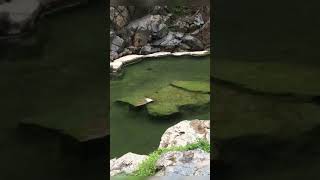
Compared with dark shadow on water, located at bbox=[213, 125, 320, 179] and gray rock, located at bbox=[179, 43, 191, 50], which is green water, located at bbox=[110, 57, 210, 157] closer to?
gray rock, located at bbox=[179, 43, 191, 50]

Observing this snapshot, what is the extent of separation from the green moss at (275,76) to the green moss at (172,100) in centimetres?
560

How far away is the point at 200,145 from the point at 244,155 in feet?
11.7

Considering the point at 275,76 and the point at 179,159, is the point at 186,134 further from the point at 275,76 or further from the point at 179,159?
the point at 275,76

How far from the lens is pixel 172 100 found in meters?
7.46

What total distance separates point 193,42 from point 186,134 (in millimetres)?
3936

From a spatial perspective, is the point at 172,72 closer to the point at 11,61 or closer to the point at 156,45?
the point at 156,45

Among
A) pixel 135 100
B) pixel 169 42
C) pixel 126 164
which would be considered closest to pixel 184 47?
pixel 169 42

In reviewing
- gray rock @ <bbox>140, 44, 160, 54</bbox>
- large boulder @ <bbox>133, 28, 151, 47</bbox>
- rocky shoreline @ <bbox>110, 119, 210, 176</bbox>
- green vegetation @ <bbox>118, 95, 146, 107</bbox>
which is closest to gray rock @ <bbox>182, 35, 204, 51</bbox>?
gray rock @ <bbox>140, 44, 160, 54</bbox>

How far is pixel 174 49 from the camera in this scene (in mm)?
9094

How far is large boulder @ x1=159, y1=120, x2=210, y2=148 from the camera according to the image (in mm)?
5219

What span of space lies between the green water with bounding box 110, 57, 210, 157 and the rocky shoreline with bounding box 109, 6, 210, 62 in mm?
315

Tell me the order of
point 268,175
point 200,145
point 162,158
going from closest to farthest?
point 268,175, point 162,158, point 200,145

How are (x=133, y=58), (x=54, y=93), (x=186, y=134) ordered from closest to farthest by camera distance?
(x=54, y=93) < (x=186, y=134) < (x=133, y=58)

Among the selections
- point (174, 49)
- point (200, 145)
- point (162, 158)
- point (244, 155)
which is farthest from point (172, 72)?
point (244, 155)
